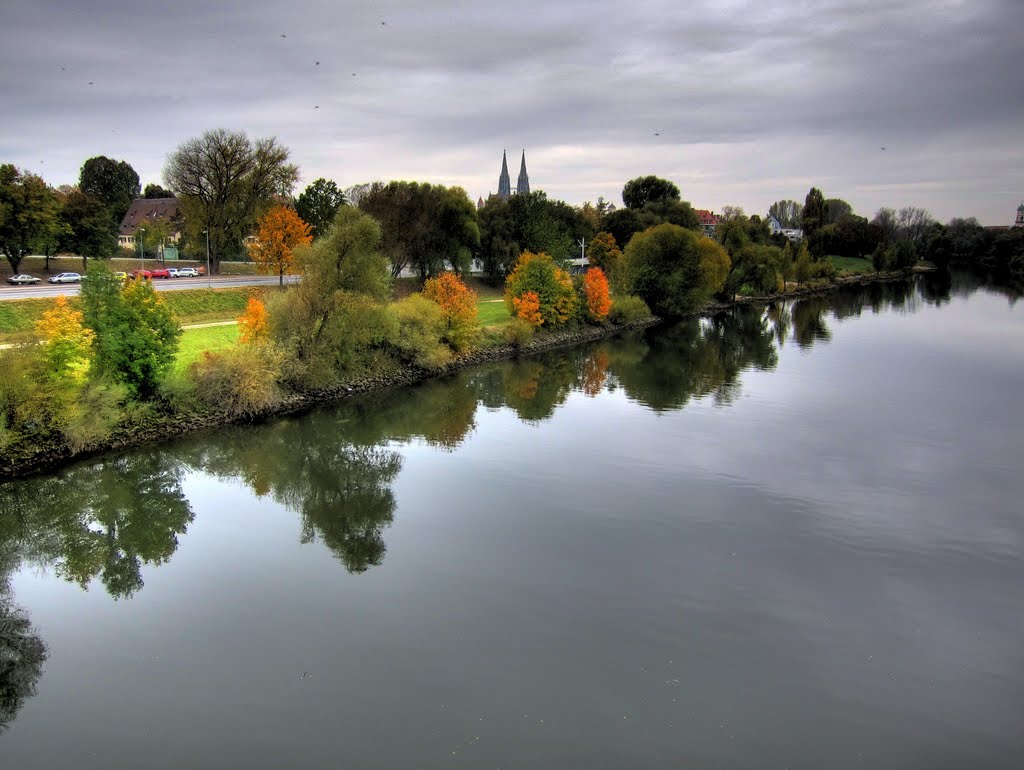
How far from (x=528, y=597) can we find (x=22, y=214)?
42772 mm

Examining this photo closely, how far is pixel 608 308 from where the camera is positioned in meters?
52.9

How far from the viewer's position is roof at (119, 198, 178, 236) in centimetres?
7506

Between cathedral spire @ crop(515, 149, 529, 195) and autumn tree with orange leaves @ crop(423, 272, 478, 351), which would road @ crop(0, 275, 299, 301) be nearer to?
autumn tree with orange leaves @ crop(423, 272, 478, 351)

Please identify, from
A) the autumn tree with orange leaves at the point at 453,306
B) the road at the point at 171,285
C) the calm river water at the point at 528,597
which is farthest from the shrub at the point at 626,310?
the calm river water at the point at 528,597

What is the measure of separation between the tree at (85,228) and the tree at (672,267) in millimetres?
39796

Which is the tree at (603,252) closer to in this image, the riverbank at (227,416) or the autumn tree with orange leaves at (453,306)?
the riverbank at (227,416)

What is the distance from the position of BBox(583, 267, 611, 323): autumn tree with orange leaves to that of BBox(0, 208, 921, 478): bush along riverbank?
2.75 ft

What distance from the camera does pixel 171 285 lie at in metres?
42.4

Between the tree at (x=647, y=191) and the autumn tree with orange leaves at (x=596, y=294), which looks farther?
the tree at (x=647, y=191)

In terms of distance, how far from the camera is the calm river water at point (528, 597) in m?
10.6

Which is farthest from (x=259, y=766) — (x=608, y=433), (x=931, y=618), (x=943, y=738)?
(x=608, y=433)

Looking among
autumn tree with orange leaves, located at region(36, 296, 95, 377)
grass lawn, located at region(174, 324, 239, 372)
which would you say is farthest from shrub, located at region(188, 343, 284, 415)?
autumn tree with orange leaves, located at region(36, 296, 95, 377)

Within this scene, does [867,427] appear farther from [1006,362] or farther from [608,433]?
[1006,362]

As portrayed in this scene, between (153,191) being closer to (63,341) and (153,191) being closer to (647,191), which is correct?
(647,191)
